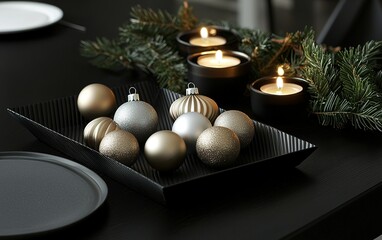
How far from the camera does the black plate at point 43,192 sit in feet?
2.44

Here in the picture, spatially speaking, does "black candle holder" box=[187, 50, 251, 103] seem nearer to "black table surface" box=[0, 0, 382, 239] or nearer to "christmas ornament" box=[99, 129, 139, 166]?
"black table surface" box=[0, 0, 382, 239]

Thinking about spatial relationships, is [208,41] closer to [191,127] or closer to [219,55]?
[219,55]

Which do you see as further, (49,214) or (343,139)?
(343,139)

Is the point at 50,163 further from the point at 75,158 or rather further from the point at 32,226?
the point at 32,226

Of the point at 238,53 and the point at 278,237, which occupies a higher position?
the point at 238,53

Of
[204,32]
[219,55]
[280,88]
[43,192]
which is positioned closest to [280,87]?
[280,88]

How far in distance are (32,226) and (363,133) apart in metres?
0.45

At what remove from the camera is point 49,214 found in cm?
76

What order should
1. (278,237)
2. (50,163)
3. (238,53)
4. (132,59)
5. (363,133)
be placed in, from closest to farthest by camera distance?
(278,237) → (50,163) → (363,133) → (238,53) → (132,59)

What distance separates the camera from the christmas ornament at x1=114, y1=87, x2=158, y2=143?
3.01 ft

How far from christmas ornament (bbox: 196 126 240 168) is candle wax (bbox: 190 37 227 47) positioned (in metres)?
0.35

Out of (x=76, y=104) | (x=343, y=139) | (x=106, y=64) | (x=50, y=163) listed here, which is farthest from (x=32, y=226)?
(x=106, y=64)

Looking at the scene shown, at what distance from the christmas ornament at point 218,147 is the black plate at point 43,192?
4.6 inches

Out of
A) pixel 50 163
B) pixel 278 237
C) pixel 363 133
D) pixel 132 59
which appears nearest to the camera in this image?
pixel 278 237
